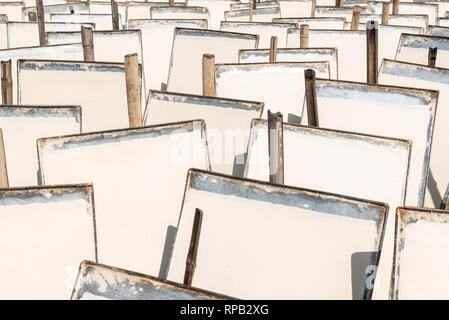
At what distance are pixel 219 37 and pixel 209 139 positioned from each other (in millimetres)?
1508

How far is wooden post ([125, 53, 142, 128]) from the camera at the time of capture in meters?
2.78

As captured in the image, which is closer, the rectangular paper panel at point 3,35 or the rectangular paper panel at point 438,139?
the rectangular paper panel at point 438,139

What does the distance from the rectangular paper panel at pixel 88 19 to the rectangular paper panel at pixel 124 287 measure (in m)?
4.52

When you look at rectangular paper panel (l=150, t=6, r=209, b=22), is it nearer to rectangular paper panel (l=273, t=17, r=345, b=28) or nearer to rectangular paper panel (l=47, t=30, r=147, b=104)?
rectangular paper panel (l=273, t=17, r=345, b=28)

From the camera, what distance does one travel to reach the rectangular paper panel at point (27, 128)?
8.95 ft

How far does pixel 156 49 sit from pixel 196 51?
58 centimetres

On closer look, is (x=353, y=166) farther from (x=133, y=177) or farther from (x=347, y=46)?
→ (x=347, y=46)

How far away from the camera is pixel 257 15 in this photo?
6227mm

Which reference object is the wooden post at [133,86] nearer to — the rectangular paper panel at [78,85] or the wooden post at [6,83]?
the rectangular paper panel at [78,85]

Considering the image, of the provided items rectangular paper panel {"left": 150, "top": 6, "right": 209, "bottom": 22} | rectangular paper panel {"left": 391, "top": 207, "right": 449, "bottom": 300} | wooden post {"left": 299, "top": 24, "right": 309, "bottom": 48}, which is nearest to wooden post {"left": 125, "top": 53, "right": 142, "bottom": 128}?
rectangular paper panel {"left": 391, "top": 207, "right": 449, "bottom": 300}

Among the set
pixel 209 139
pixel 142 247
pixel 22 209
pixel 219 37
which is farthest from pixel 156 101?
pixel 219 37

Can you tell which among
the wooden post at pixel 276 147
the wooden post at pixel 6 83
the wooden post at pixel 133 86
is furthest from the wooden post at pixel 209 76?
the wooden post at pixel 6 83

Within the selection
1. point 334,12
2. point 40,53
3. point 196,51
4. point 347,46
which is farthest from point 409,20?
point 40,53

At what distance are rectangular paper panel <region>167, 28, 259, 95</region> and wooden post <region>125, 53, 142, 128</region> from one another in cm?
142
